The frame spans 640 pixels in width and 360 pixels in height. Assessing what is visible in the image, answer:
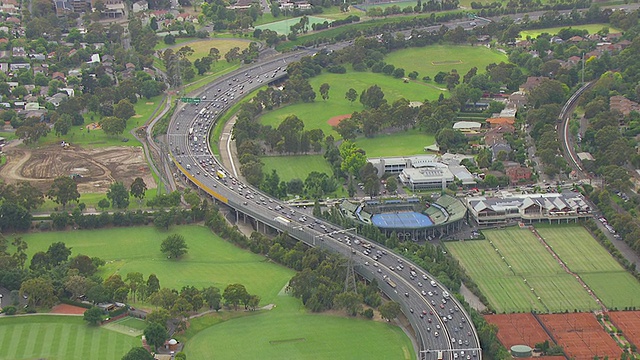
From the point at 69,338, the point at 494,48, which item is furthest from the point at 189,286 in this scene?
the point at 494,48

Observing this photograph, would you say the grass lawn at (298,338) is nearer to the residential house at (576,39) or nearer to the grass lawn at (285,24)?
the residential house at (576,39)

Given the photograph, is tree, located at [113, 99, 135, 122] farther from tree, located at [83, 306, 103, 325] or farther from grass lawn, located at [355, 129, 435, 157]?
tree, located at [83, 306, 103, 325]

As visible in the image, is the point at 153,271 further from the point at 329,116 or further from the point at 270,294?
the point at 329,116

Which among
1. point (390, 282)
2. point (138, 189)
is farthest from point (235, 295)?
point (138, 189)

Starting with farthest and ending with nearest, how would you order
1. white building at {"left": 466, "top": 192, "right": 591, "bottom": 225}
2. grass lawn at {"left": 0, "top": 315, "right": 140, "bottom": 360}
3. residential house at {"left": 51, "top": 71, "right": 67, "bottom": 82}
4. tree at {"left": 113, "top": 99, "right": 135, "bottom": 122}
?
residential house at {"left": 51, "top": 71, "right": 67, "bottom": 82}
tree at {"left": 113, "top": 99, "right": 135, "bottom": 122}
white building at {"left": 466, "top": 192, "right": 591, "bottom": 225}
grass lawn at {"left": 0, "top": 315, "right": 140, "bottom": 360}

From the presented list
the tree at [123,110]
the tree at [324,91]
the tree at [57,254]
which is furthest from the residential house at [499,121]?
the tree at [57,254]

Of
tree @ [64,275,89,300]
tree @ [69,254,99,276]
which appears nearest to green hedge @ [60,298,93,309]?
tree @ [64,275,89,300]
